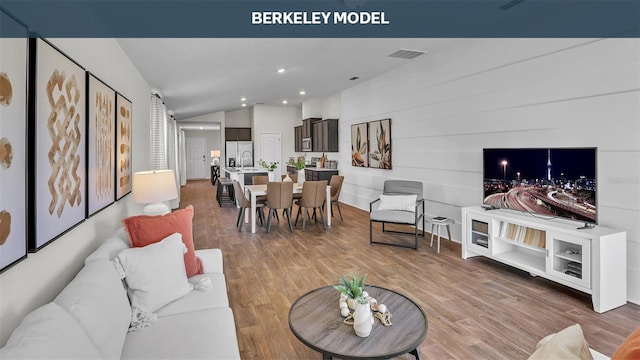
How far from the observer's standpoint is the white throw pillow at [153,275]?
2.03 m

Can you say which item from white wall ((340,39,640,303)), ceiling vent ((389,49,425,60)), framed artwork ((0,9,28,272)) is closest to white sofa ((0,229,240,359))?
framed artwork ((0,9,28,272))

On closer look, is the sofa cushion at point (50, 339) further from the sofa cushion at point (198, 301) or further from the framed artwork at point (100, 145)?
the framed artwork at point (100, 145)

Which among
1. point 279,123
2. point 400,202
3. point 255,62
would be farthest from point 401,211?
point 279,123

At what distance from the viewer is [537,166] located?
3.64m

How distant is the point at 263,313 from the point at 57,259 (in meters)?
1.56

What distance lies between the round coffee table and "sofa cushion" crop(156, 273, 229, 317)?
529 millimetres

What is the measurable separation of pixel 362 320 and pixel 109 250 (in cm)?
161

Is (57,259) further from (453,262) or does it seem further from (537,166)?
(537,166)

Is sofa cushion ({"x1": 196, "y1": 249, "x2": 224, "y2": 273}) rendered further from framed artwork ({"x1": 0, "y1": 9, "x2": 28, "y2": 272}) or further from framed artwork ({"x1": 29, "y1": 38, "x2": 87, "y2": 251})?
framed artwork ({"x1": 0, "y1": 9, "x2": 28, "y2": 272})

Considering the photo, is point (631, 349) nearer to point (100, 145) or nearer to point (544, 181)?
point (544, 181)

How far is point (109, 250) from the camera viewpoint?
219 cm

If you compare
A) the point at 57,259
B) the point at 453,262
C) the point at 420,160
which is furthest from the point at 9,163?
the point at 420,160

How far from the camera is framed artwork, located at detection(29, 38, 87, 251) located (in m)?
1.62

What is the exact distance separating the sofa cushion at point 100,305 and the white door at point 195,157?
604 inches
